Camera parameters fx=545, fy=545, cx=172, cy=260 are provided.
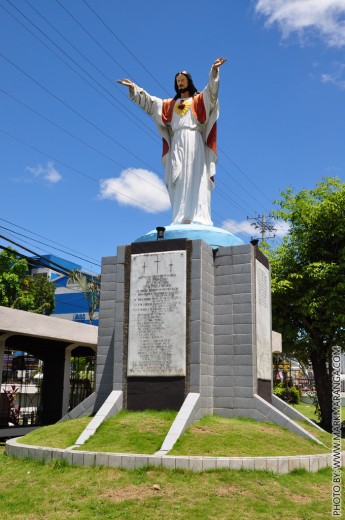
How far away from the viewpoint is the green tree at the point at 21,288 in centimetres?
3853

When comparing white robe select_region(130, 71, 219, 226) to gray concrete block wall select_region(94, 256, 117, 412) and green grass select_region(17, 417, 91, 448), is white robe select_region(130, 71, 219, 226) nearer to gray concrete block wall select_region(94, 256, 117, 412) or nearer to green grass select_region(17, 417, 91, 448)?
gray concrete block wall select_region(94, 256, 117, 412)

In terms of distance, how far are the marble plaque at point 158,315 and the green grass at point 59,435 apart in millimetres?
1405

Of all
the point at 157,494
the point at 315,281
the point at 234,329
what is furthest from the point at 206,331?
the point at 315,281

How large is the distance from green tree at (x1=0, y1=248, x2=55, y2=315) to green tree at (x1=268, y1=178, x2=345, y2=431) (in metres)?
19.7

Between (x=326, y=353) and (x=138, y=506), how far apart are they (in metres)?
16.8

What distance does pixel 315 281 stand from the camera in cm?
2086

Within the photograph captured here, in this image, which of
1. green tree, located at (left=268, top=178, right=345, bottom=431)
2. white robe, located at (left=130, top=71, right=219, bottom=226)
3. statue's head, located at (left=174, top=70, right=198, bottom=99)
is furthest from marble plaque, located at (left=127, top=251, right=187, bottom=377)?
green tree, located at (left=268, top=178, right=345, bottom=431)

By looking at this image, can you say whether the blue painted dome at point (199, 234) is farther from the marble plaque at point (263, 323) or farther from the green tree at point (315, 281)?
the green tree at point (315, 281)

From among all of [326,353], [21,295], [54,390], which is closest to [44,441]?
[54,390]

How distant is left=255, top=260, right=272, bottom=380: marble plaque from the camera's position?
11766 mm

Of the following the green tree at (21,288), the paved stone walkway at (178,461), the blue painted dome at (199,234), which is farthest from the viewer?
the green tree at (21,288)

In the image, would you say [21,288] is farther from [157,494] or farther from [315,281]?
[157,494]

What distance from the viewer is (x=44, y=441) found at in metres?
9.64

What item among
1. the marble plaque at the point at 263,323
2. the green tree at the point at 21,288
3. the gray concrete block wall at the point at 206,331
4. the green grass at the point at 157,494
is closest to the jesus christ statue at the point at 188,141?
the gray concrete block wall at the point at 206,331
